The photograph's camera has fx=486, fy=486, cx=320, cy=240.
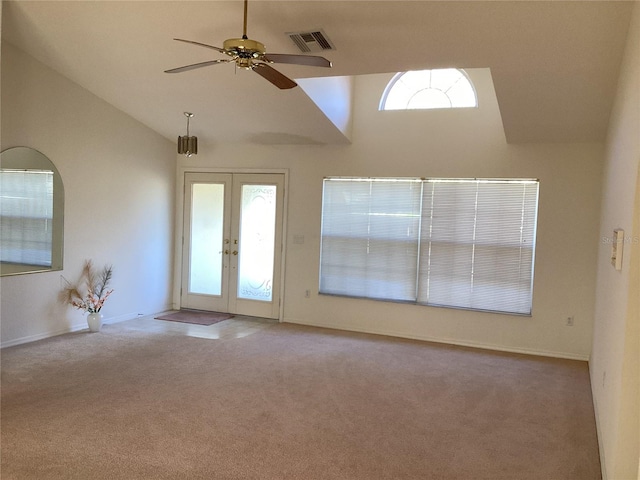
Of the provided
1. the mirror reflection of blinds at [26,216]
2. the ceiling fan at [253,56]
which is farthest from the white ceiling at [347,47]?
the mirror reflection of blinds at [26,216]

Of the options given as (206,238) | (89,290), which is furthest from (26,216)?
(206,238)

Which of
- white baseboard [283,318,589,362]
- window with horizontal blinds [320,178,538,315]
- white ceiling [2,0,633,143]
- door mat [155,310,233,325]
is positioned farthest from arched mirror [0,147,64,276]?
window with horizontal blinds [320,178,538,315]

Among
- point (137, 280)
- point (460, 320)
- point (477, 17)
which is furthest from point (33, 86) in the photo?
point (460, 320)

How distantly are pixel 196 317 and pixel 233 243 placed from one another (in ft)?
3.78

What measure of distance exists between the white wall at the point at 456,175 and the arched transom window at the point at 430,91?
12cm

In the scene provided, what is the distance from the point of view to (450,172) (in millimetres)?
5832

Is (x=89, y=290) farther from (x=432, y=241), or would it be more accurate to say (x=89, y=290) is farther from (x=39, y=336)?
(x=432, y=241)

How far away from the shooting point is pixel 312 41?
3.91 m

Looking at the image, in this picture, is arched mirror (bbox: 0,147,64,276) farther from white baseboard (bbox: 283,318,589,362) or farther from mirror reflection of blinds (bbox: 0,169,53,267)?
white baseboard (bbox: 283,318,589,362)

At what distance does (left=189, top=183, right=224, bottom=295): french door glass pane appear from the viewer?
7.07 m

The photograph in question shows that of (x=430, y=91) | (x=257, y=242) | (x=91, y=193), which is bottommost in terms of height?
(x=257, y=242)

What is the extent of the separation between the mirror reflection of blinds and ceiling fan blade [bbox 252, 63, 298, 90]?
317cm

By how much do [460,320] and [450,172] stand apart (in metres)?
1.78

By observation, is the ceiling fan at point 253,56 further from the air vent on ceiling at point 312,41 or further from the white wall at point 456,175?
the white wall at point 456,175
